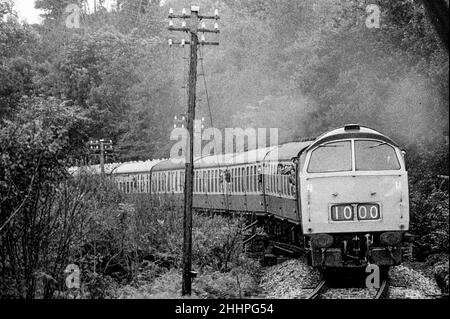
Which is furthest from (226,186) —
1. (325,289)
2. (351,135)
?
(325,289)

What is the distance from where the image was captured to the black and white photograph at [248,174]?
536 inches

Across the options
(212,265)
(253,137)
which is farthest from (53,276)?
(253,137)

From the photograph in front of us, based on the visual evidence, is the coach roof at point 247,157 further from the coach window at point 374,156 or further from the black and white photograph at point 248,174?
the coach window at point 374,156

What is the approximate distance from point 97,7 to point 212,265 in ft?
179

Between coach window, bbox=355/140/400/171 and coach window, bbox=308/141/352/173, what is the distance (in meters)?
0.20

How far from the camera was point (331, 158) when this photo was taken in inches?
602

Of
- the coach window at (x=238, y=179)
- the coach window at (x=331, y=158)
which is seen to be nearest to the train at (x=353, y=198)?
the coach window at (x=331, y=158)

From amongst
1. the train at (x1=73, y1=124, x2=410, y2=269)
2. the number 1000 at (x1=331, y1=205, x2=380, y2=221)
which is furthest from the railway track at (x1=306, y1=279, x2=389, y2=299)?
the number 1000 at (x1=331, y1=205, x2=380, y2=221)

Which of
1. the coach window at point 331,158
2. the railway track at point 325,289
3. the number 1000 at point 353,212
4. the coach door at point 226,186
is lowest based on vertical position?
the railway track at point 325,289

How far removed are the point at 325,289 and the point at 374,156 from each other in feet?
9.46

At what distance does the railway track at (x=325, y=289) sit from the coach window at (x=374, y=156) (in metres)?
2.33

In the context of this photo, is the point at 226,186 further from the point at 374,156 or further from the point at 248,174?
the point at 374,156
